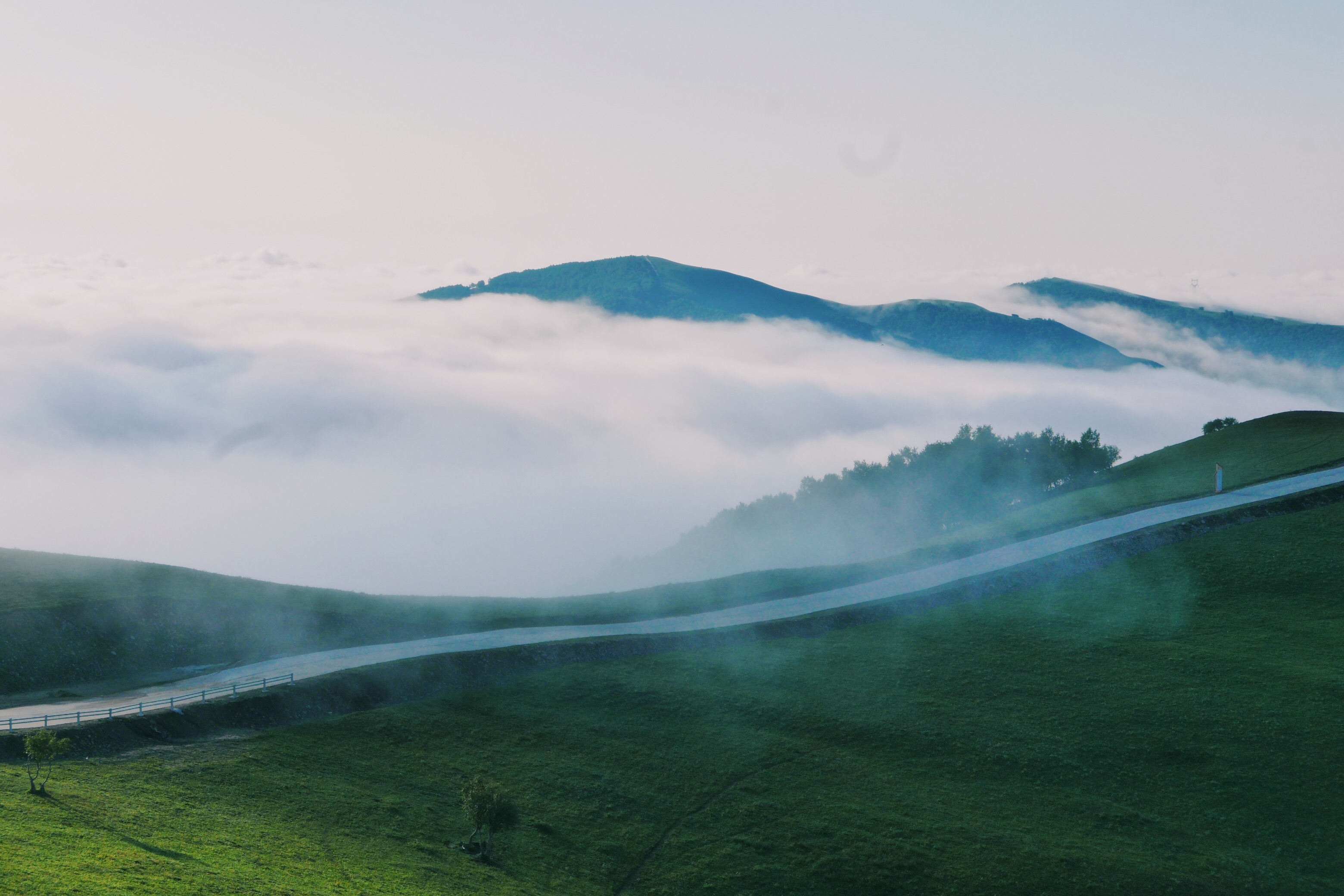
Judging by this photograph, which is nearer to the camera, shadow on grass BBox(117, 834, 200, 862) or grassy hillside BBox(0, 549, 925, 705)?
shadow on grass BBox(117, 834, 200, 862)

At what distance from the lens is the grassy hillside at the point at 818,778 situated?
3891 centimetres

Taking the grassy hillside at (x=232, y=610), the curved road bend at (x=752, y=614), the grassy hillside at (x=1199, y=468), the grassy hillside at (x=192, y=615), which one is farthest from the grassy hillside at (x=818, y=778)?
the grassy hillside at (x=1199, y=468)

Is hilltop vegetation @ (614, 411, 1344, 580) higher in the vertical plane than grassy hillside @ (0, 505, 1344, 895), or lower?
higher

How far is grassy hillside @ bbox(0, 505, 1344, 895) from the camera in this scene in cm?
3891

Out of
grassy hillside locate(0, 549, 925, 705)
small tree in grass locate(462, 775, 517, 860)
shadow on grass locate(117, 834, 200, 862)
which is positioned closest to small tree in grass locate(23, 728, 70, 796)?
shadow on grass locate(117, 834, 200, 862)

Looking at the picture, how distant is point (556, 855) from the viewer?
42594 millimetres

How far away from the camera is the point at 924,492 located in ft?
470

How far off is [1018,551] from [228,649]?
60.0 meters

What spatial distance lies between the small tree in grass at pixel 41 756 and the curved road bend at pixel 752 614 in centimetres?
609

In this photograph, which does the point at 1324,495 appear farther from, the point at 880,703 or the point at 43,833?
the point at 43,833

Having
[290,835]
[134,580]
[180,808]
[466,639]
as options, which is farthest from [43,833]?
[134,580]

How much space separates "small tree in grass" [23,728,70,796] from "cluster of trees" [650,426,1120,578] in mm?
108262

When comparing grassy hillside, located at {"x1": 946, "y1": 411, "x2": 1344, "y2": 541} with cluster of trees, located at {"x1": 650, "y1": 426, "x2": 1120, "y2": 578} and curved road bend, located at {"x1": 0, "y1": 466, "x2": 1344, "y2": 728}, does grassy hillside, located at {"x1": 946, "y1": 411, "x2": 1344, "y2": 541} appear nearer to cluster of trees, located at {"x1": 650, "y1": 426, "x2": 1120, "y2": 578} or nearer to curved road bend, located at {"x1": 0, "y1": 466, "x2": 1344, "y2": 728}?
curved road bend, located at {"x1": 0, "y1": 466, "x2": 1344, "y2": 728}

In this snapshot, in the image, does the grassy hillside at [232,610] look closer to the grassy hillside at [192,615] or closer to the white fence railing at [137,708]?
the grassy hillside at [192,615]
